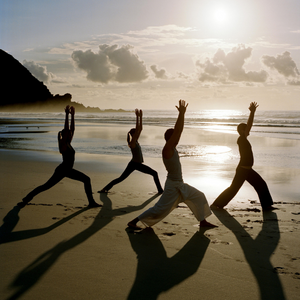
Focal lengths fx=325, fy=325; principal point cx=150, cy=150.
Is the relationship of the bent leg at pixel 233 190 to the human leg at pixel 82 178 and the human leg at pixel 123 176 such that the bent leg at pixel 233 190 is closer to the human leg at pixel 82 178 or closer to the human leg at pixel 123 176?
the human leg at pixel 123 176

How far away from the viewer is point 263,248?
14.3ft

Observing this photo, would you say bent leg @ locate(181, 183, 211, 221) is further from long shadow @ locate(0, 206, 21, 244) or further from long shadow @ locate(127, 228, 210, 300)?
long shadow @ locate(0, 206, 21, 244)

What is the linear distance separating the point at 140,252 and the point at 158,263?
40cm

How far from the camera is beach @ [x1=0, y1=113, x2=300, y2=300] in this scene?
3.25 m

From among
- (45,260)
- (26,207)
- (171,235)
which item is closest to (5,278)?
(45,260)

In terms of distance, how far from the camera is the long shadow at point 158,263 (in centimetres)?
327

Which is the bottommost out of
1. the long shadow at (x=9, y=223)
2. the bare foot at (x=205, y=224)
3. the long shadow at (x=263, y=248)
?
the long shadow at (x=9, y=223)

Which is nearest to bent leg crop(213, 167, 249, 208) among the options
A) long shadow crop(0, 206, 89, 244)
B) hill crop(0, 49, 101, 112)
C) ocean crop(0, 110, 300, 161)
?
long shadow crop(0, 206, 89, 244)

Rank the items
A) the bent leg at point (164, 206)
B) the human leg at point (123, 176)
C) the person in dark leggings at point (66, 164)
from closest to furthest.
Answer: the bent leg at point (164, 206) → the person in dark leggings at point (66, 164) → the human leg at point (123, 176)

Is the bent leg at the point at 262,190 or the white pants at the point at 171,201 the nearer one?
the white pants at the point at 171,201

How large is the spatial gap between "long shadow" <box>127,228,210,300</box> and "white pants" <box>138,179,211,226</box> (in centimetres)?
25

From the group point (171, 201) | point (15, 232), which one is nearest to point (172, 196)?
point (171, 201)

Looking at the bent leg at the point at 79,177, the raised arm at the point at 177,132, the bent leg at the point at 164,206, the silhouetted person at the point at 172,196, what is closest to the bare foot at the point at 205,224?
the silhouetted person at the point at 172,196

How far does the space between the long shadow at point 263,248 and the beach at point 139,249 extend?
0.01 metres
